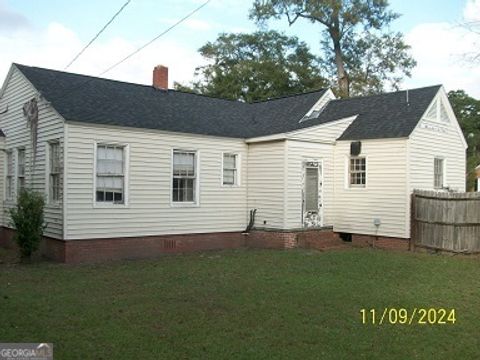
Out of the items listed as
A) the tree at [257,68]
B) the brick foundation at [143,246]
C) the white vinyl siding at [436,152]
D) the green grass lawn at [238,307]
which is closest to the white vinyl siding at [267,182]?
the brick foundation at [143,246]

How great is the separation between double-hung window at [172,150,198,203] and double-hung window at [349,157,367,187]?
548 cm

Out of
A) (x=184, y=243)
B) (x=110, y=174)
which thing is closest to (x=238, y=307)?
(x=110, y=174)

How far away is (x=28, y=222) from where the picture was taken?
12375 mm

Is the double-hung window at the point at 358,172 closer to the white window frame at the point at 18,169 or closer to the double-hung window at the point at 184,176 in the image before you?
the double-hung window at the point at 184,176

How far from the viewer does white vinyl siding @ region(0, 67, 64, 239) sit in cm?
1305

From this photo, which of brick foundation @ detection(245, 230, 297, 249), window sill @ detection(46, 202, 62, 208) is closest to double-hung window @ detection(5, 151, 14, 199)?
window sill @ detection(46, 202, 62, 208)

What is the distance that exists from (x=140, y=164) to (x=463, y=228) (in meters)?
9.63

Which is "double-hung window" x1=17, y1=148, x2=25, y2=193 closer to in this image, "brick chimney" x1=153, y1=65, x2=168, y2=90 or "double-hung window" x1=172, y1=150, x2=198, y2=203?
"double-hung window" x1=172, y1=150, x2=198, y2=203

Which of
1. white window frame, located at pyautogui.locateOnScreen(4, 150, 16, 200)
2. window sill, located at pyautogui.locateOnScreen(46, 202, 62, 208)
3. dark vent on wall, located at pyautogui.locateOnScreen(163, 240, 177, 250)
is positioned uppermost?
white window frame, located at pyautogui.locateOnScreen(4, 150, 16, 200)

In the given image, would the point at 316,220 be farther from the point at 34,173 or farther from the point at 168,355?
the point at 168,355

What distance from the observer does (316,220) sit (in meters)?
16.2

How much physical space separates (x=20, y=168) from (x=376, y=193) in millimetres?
11577

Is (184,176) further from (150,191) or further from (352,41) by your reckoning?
(352,41)

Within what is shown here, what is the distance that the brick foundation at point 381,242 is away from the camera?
15.1 meters
